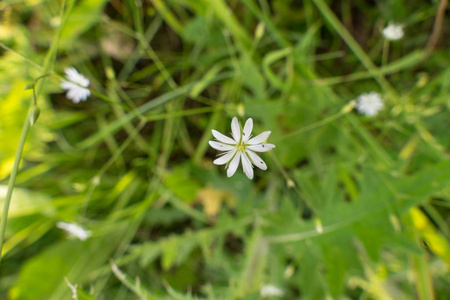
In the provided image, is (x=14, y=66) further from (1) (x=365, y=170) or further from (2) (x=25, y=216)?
(1) (x=365, y=170)

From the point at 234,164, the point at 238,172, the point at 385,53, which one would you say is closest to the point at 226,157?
the point at 234,164

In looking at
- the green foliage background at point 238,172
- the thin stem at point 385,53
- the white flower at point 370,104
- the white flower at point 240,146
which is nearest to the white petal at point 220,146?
the white flower at point 240,146

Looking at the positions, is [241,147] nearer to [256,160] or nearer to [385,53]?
[256,160]

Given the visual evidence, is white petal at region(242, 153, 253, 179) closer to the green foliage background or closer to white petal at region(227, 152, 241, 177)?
white petal at region(227, 152, 241, 177)

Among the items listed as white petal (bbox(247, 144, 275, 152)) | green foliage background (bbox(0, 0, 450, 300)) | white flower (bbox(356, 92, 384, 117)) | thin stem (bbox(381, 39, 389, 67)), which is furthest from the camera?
thin stem (bbox(381, 39, 389, 67))

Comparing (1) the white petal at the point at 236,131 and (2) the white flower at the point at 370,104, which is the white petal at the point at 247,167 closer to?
(1) the white petal at the point at 236,131

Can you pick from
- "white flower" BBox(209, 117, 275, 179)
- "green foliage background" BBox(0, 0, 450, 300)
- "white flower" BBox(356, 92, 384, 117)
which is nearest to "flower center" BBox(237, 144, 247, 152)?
"white flower" BBox(209, 117, 275, 179)
